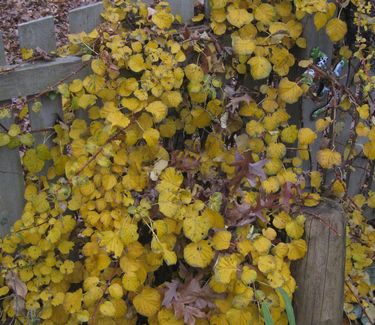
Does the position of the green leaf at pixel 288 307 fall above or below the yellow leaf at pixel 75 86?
below

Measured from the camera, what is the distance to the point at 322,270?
191 cm

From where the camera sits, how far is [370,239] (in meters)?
2.67

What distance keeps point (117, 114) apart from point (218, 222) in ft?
1.64

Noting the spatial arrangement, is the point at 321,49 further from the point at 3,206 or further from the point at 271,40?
the point at 3,206

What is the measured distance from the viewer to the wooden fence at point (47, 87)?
188cm

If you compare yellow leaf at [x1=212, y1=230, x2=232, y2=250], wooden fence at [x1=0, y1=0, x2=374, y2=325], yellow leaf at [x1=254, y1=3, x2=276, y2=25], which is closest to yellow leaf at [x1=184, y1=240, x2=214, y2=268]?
yellow leaf at [x1=212, y1=230, x2=232, y2=250]

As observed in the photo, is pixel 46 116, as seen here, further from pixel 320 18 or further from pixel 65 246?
pixel 320 18

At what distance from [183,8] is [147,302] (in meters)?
1.11

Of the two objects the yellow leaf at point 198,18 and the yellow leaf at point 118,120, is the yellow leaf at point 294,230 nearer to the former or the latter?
the yellow leaf at point 118,120

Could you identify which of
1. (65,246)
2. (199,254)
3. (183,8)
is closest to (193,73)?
(183,8)

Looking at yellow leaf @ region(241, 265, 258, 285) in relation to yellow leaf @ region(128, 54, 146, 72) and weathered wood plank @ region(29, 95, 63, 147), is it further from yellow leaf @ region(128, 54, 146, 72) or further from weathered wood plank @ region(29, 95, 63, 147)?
weathered wood plank @ region(29, 95, 63, 147)

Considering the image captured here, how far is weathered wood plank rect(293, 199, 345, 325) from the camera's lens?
1.86 metres

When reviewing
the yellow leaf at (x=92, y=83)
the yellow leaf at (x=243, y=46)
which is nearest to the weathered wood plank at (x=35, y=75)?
the yellow leaf at (x=92, y=83)

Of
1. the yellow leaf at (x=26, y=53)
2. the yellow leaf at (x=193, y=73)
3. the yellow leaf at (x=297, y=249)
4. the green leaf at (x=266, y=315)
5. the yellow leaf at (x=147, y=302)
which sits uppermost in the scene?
the yellow leaf at (x=26, y=53)
